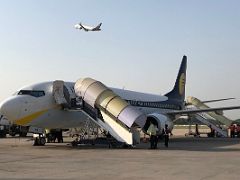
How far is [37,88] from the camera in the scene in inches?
877

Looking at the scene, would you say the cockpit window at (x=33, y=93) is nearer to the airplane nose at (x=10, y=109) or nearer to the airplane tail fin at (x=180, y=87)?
the airplane nose at (x=10, y=109)

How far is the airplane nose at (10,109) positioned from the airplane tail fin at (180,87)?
1990 cm

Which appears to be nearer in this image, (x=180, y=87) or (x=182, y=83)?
(x=180, y=87)

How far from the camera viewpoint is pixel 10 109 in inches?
809

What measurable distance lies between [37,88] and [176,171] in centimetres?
1290

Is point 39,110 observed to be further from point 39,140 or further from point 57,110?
point 39,140

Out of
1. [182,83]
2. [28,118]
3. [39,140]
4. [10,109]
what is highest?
[182,83]

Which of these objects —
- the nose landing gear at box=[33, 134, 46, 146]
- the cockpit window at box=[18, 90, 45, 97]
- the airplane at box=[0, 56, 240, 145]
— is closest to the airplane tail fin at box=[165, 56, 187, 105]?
the airplane at box=[0, 56, 240, 145]

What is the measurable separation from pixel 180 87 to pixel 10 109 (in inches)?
904

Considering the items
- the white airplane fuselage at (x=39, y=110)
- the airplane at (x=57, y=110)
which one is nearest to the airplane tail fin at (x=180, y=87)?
the airplane at (x=57, y=110)

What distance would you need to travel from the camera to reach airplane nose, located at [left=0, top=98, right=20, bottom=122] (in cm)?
2052

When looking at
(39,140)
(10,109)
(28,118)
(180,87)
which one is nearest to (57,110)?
(28,118)

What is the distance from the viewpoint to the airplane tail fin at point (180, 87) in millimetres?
38925

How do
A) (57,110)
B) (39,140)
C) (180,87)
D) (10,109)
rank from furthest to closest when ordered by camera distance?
1. (180,87)
2. (39,140)
3. (57,110)
4. (10,109)
